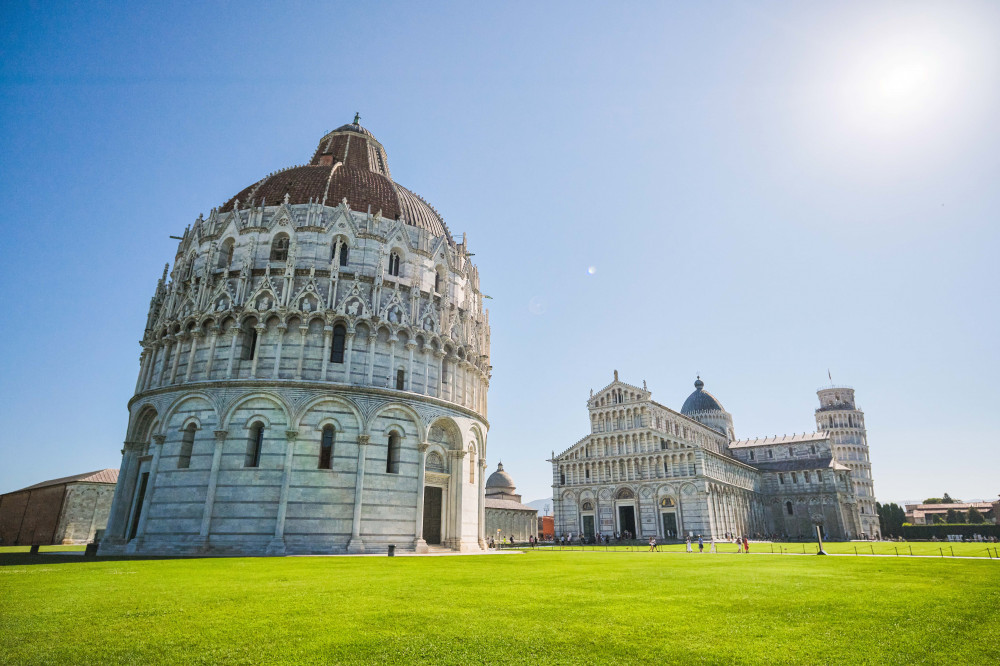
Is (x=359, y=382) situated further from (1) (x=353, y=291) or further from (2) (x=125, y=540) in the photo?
(2) (x=125, y=540)

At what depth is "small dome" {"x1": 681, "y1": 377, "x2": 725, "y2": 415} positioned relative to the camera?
97.1m

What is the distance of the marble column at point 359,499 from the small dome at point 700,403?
80.5 metres

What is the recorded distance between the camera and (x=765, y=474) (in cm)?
8400

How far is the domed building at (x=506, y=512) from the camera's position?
221 feet

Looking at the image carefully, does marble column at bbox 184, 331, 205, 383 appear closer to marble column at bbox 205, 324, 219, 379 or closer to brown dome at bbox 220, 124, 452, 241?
marble column at bbox 205, 324, 219, 379

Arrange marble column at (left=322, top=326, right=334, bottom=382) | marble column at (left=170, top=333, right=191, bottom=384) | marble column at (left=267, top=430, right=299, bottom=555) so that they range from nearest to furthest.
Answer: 1. marble column at (left=267, top=430, right=299, bottom=555)
2. marble column at (left=322, top=326, right=334, bottom=382)
3. marble column at (left=170, top=333, right=191, bottom=384)

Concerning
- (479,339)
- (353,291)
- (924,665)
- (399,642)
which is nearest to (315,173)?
(353,291)

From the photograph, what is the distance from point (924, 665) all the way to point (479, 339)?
31.9 meters

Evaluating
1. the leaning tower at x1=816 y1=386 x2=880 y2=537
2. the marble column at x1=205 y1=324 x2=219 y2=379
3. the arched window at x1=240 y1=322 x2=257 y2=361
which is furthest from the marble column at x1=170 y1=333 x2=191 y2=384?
the leaning tower at x1=816 y1=386 x2=880 y2=537

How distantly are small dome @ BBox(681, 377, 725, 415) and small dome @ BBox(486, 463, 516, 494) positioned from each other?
117 feet

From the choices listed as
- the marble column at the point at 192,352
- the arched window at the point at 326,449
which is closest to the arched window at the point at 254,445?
the arched window at the point at 326,449

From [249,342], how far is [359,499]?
32.2ft

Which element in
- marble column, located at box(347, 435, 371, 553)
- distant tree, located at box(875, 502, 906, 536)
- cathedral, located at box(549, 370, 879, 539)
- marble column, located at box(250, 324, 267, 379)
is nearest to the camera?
marble column, located at box(347, 435, 371, 553)

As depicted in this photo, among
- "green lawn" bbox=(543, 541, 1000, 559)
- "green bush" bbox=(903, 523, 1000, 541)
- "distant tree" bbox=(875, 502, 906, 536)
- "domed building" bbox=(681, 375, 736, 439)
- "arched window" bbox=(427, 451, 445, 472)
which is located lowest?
"green lawn" bbox=(543, 541, 1000, 559)
